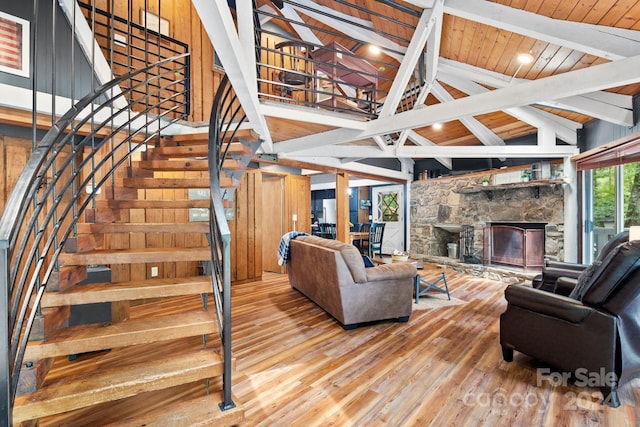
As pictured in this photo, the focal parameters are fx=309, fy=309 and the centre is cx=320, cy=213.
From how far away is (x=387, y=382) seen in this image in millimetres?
2240

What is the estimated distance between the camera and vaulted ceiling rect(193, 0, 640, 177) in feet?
7.45

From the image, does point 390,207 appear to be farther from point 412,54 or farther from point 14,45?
point 14,45

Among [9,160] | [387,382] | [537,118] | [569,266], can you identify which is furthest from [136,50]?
[569,266]

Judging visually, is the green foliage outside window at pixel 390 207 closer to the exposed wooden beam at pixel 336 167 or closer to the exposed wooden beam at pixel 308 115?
the exposed wooden beam at pixel 336 167

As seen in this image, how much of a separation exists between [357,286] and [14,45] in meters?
3.77

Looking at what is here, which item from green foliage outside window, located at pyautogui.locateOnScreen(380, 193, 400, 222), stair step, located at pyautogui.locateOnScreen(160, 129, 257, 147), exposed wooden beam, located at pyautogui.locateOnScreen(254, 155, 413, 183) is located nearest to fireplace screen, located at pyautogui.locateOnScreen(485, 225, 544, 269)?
exposed wooden beam, located at pyautogui.locateOnScreen(254, 155, 413, 183)

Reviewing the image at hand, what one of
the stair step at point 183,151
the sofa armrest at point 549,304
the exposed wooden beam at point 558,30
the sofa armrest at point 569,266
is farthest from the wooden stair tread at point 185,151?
the sofa armrest at point 569,266

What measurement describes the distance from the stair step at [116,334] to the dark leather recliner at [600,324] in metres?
2.31

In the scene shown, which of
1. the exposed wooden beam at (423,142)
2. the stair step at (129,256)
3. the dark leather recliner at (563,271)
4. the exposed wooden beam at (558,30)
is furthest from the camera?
the exposed wooden beam at (423,142)

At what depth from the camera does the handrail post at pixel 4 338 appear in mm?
1052

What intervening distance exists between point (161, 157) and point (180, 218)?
171 cm

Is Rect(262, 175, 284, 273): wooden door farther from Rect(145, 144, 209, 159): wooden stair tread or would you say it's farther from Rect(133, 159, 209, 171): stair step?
Rect(133, 159, 209, 171): stair step

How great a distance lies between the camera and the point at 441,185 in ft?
22.8

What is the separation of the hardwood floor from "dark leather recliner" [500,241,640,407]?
0.21 m
